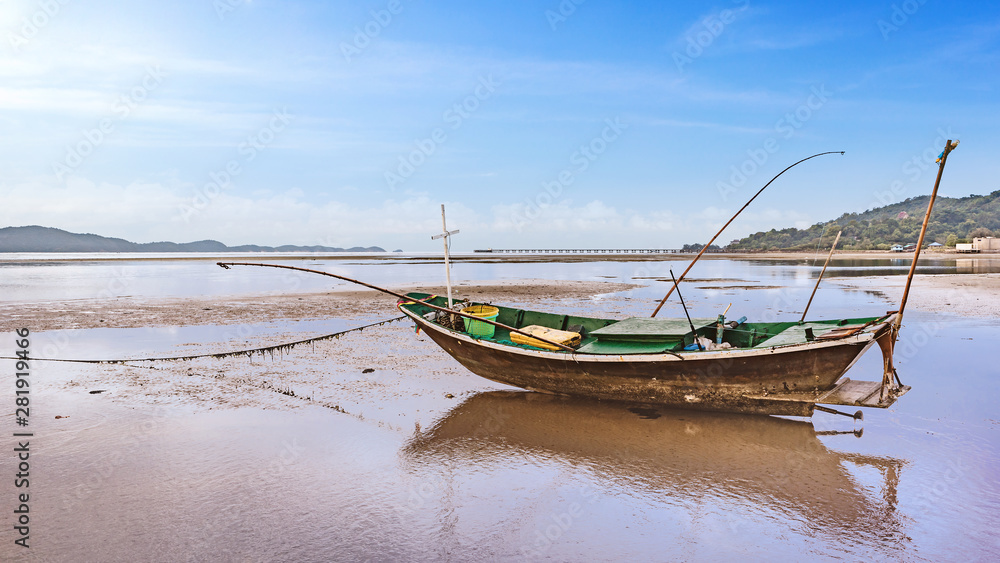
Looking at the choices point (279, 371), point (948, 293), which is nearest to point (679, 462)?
point (279, 371)

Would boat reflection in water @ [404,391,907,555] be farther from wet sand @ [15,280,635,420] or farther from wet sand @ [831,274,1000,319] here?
wet sand @ [831,274,1000,319]

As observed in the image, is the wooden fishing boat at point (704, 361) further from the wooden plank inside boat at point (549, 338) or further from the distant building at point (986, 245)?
the distant building at point (986, 245)

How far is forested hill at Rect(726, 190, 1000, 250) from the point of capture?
11431 centimetres

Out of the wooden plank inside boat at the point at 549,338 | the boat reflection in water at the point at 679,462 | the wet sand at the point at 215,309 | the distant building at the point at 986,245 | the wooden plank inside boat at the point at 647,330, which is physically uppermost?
the distant building at the point at 986,245

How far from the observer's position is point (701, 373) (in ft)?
26.9

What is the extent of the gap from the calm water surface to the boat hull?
1.02 ft

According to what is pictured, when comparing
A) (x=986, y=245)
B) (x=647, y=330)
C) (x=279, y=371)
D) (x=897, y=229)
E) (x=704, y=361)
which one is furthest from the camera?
(x=897, y=229)

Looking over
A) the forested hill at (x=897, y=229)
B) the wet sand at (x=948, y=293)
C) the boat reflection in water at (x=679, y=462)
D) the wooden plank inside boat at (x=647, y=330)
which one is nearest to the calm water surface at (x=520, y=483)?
the boat reflection in water at (x=679, y=462)

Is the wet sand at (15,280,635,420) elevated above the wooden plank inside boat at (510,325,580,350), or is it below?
below

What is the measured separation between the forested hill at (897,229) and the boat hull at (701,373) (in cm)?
10858

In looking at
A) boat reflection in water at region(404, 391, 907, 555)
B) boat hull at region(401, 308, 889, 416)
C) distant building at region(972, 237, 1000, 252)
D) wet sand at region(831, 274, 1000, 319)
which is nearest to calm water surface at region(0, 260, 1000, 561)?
boat reflection in water at region(404, 391, 907, 555)

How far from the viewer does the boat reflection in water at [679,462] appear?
5.64 m

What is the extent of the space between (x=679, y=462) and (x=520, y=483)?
205 cm

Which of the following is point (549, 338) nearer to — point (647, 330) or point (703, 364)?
point (647, 330)
